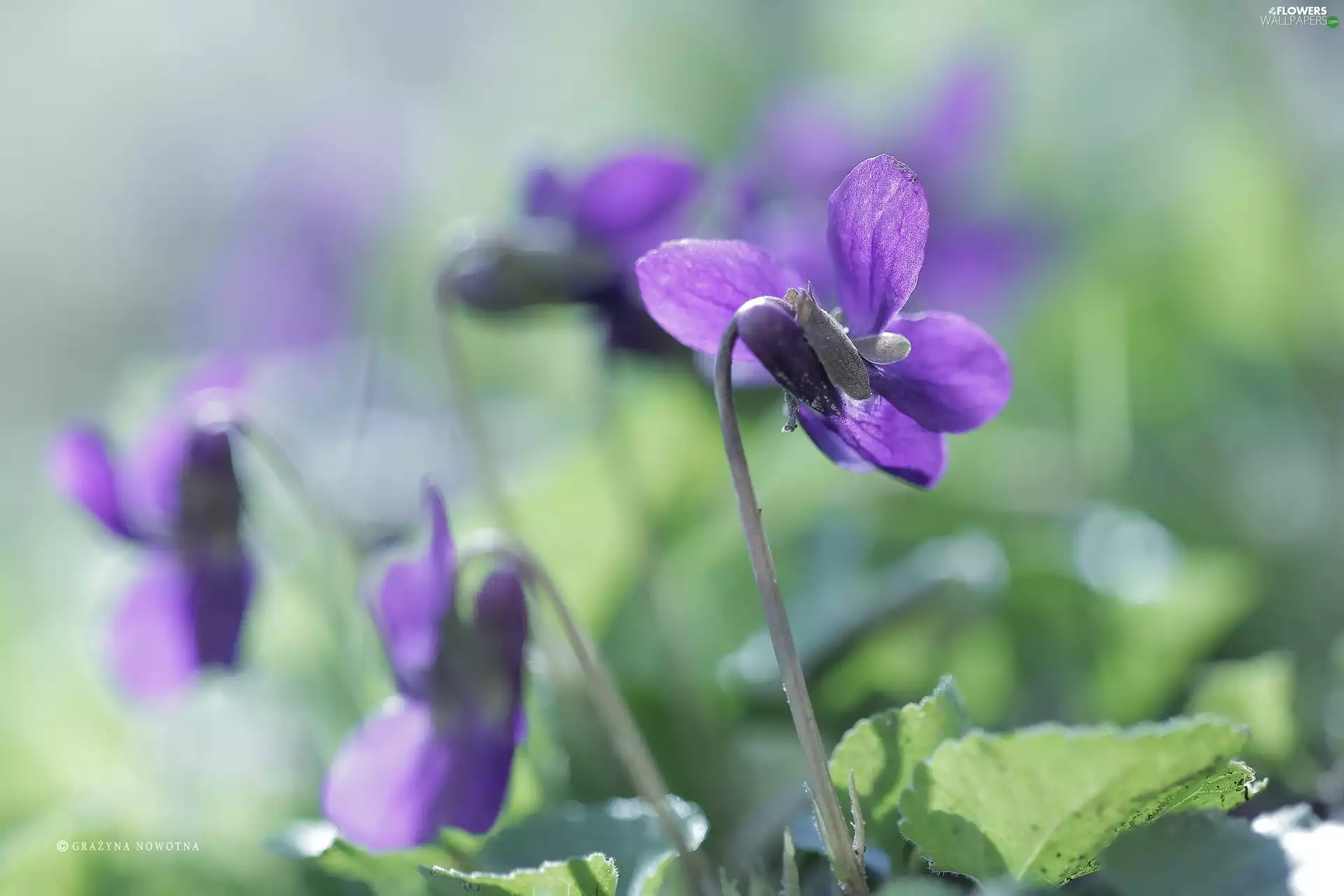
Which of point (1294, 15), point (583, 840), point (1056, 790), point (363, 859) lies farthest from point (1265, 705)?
point (1294, 15)

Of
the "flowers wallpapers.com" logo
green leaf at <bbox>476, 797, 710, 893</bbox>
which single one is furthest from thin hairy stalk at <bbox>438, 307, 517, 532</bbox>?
the "flowers wallpapers.com" logo

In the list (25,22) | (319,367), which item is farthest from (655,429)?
(25,22)

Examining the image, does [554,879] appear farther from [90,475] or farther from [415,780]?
[90,475]

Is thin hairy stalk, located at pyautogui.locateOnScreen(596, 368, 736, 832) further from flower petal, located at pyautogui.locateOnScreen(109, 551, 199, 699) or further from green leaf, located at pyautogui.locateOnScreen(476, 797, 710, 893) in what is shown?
flower petal, located at pyautogui.locateOnScreen(109, 551, 199, 699)

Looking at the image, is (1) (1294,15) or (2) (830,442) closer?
(2) (830,442)

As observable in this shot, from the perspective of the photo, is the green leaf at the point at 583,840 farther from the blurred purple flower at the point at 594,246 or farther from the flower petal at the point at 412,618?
the blurred purple flower at the point at 594,246

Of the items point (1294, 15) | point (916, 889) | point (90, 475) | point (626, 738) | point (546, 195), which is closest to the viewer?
point (916, 889)

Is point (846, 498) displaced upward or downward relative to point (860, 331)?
downward

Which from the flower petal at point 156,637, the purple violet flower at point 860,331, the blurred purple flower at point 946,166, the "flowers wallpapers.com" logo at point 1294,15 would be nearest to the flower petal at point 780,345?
the purple violet flower at point 860,331
